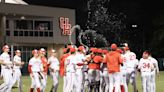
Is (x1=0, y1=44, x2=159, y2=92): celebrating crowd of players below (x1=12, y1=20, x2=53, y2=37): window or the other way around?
→ below

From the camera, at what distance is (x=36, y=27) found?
65.9 meters

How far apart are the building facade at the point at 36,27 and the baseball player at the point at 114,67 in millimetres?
40761

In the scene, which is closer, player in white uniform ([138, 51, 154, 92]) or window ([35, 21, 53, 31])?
player in white uniform ([138, 51, 154, 92])

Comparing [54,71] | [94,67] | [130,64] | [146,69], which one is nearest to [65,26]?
[54,71]

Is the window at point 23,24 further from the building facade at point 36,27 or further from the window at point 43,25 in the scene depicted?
the window at point 43,25

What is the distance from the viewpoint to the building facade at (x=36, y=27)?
6144 centimetres

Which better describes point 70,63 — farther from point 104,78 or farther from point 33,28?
point 33,28

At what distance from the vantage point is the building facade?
202 ft

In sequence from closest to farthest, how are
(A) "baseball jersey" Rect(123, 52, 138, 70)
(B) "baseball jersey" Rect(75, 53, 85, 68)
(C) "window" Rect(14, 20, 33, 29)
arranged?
(B) "baseball jersey" Rect(75, 53, 85, 68) < (A) "baseball jersey" Rect(123, 52, 138, 70) < (C) "window" Rect(14, 20, 33, 29)

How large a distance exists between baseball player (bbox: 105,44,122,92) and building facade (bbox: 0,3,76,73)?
40.8 m

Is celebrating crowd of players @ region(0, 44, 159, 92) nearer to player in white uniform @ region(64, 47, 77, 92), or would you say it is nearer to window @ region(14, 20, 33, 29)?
player in white uniform @ region(64, 47, 77, 92)

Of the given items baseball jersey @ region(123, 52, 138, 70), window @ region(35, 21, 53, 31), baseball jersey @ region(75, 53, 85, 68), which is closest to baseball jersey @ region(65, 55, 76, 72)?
baseball jersey @ region(75, 53, 85, 68)

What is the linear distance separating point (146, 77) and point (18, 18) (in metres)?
43.9

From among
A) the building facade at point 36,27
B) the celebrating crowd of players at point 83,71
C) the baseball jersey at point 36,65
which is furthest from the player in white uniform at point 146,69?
the building facade at point 36,27
